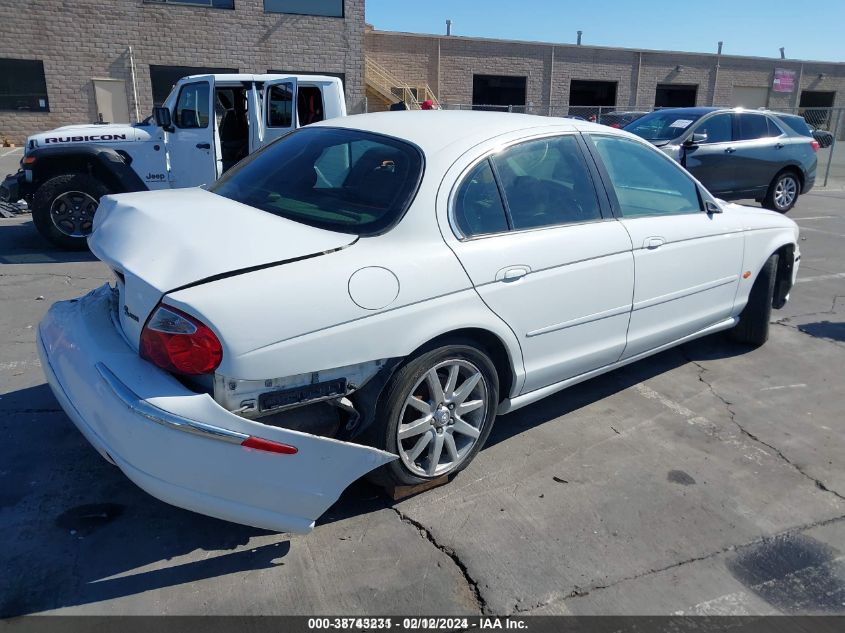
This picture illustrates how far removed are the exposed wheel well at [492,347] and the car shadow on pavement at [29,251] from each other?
5.90 m

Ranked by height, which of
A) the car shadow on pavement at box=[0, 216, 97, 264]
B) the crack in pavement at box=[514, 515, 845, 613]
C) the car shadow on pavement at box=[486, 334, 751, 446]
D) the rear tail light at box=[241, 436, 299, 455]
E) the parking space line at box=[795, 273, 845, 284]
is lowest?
the crack in pavement at box=[514, 515, 845, 613]

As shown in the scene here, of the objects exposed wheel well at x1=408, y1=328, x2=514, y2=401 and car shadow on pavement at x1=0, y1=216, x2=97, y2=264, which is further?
car shadow on pavement at x1=0, y1=216, x2=97, y2=264

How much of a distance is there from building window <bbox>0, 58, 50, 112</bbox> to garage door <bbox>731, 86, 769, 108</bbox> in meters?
32.9

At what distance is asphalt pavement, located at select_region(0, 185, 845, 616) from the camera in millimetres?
2631

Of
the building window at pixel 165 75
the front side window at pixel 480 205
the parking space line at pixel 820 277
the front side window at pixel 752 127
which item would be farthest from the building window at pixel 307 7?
the front side window at pixel 480 205

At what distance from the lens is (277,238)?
2848mm

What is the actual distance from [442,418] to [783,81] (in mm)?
42237

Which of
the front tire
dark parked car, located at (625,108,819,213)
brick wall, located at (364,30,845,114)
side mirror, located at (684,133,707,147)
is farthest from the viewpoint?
brick wall, located at (364,30,845,114)

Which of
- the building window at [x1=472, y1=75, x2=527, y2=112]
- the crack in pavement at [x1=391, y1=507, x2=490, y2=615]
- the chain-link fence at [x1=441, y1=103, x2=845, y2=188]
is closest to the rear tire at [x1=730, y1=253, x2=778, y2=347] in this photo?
the crack in pavement at [x1=391, y1=507, x2=490, y2=615]

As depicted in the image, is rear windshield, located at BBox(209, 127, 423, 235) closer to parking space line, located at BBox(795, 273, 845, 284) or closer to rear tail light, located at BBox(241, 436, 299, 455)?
rear tail light, located at BBox(241, 436, 299, 455)

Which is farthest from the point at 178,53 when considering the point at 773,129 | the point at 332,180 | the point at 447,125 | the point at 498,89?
the point at 447,125

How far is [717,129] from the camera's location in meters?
11.1

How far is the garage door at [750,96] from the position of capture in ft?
121

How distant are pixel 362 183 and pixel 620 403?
7.38ft
